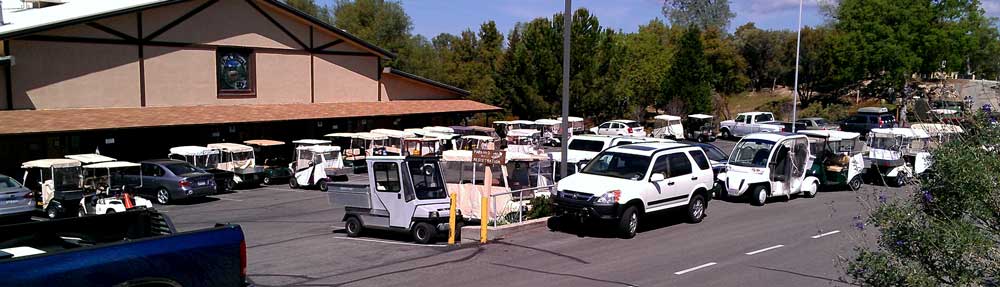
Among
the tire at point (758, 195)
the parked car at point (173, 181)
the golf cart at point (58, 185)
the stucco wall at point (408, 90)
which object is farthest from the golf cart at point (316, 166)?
Answer: the tire at point (758, 195)

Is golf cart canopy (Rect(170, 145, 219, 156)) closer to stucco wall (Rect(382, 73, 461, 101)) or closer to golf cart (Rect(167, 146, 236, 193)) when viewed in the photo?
golf cart (Rect(167, 146, 236, 193))

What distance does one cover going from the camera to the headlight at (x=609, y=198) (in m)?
16.0

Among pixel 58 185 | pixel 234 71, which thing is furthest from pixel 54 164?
pixel 234 71

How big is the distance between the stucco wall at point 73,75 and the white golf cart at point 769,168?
80.8ft

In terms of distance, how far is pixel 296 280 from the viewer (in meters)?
12.9

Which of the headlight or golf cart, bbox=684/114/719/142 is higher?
golf cart, bbox=684/114/719/142

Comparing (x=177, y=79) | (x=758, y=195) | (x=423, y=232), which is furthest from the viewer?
(x=177, y=79)

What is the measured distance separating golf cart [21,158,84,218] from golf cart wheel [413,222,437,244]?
44.8 ft

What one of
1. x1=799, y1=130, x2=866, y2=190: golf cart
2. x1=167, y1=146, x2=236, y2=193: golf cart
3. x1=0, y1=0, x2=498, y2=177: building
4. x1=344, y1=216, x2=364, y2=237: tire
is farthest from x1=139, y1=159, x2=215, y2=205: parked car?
x1=799, y1=130, x2=866, y2=190: golf cart

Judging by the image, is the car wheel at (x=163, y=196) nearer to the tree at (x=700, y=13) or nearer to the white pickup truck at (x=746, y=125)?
the white pickup truck at (x=746, y=125)

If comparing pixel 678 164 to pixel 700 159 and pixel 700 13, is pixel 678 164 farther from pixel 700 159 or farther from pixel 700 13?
pixel 700 13

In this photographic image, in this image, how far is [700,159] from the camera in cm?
1855

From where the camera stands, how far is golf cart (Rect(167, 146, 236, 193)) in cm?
2902

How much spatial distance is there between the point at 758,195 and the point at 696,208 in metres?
3.69
